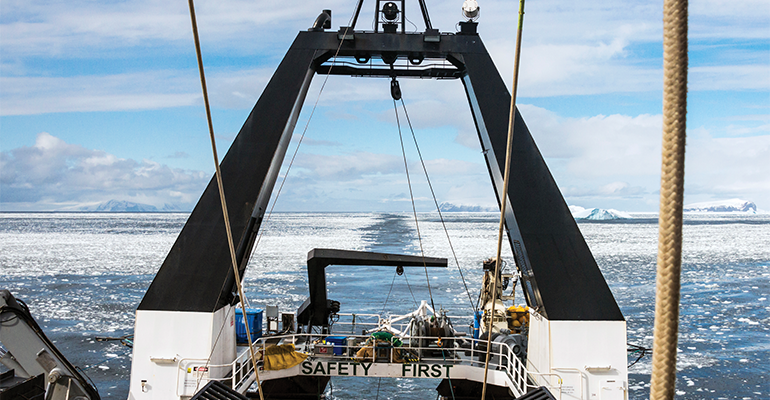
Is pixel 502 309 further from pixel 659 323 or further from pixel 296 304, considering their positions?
pixel 296 304

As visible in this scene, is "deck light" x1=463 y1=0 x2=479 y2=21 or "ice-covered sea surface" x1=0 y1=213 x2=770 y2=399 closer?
"deck light" x1=463 y1=0 x2=479 y2=21

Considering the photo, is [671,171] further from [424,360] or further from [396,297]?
[396,297]

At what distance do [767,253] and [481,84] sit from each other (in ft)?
286

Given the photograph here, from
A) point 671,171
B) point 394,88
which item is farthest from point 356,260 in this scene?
point 671,171

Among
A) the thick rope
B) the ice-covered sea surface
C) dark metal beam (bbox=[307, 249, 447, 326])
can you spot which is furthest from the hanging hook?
the thick rope

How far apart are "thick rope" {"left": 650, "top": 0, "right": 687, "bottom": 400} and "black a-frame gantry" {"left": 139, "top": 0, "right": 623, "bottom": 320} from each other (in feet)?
32.5

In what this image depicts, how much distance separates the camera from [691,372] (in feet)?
81.0

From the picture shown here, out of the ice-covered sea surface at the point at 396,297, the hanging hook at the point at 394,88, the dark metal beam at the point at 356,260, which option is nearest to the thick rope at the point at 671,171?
the dark metal beam at the point at 356,260

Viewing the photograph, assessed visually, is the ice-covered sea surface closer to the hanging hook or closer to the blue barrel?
the blue barrel

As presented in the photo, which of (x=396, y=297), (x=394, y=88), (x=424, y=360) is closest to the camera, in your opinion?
(x=424, y=360)

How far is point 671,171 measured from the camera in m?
2.22

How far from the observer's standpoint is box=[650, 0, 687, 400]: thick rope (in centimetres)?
213

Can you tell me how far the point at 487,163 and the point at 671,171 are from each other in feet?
42.5

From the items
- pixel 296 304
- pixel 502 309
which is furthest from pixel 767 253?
pixel 502 309
